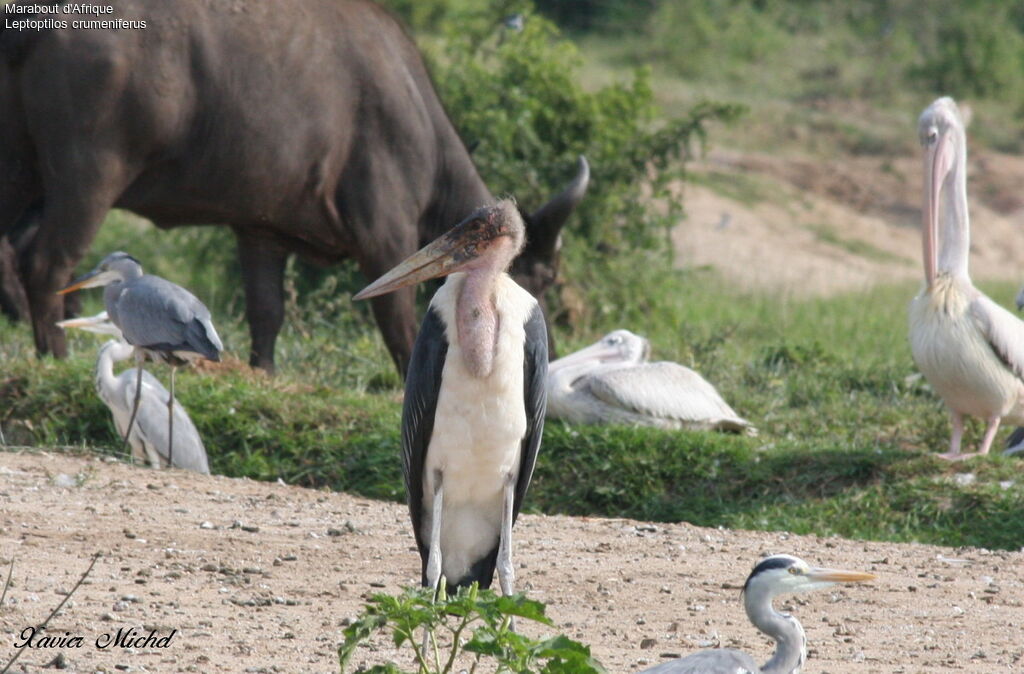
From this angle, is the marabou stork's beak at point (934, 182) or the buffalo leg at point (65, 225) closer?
the marabou stork's beak at point (934, 182)

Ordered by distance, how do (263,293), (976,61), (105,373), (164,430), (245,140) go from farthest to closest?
1. (976,61)
2. (263,293)
3. (245,140)
4. (105,373)
5. (164,430)

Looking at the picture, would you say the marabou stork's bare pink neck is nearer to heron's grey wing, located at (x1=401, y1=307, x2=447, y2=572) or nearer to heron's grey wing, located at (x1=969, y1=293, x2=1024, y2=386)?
heron's grey wing, located at (x1=401, y1=307, x2=447, y2=572)

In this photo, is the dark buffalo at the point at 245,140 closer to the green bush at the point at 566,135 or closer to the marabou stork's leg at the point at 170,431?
the marabou stork's leg at the point at 170,431

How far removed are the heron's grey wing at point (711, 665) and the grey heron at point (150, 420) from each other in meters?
3.65

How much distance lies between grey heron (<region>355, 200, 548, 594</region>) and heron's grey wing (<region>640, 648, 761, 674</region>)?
1.10m

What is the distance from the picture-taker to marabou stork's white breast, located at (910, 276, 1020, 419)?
692 centimetres

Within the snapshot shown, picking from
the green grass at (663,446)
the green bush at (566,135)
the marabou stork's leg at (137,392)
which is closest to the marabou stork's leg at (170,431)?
the marabou stork's leg at (137,392)

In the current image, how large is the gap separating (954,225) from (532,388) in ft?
10.7

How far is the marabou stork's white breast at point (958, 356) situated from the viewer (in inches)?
273

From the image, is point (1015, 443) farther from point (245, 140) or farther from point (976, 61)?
point (976, 61)

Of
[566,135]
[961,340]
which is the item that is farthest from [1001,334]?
Answer: [566,135]

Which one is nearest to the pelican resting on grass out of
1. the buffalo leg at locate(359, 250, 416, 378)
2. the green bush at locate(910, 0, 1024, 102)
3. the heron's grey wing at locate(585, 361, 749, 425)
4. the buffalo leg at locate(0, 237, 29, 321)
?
the heron's grey wing at locate(585, 361, 749, 425)

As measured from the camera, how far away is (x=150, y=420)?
6.98 m

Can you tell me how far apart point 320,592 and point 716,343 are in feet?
17.0
